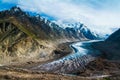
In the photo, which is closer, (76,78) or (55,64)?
(76,78)

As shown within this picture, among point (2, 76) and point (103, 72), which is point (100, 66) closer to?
point (103, 72)

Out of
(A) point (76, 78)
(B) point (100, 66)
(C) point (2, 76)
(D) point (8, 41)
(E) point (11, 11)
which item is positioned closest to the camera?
(C) point (2, 76)

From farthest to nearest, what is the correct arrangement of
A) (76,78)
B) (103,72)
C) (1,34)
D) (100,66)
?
(1,34) < (100,66) < (103,72) < (76,78)

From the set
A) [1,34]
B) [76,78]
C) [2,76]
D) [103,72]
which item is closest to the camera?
[2,76]

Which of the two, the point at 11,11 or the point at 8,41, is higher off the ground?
the point at 11,11

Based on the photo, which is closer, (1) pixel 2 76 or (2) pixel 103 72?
(1) pixel 2 76

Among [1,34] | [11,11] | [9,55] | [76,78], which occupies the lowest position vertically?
[76,78]

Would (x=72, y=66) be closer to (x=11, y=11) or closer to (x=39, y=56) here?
(x=39, y=56)

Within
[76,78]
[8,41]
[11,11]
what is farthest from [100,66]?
[11,11]

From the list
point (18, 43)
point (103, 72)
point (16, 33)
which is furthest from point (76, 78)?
point (16, 33)
